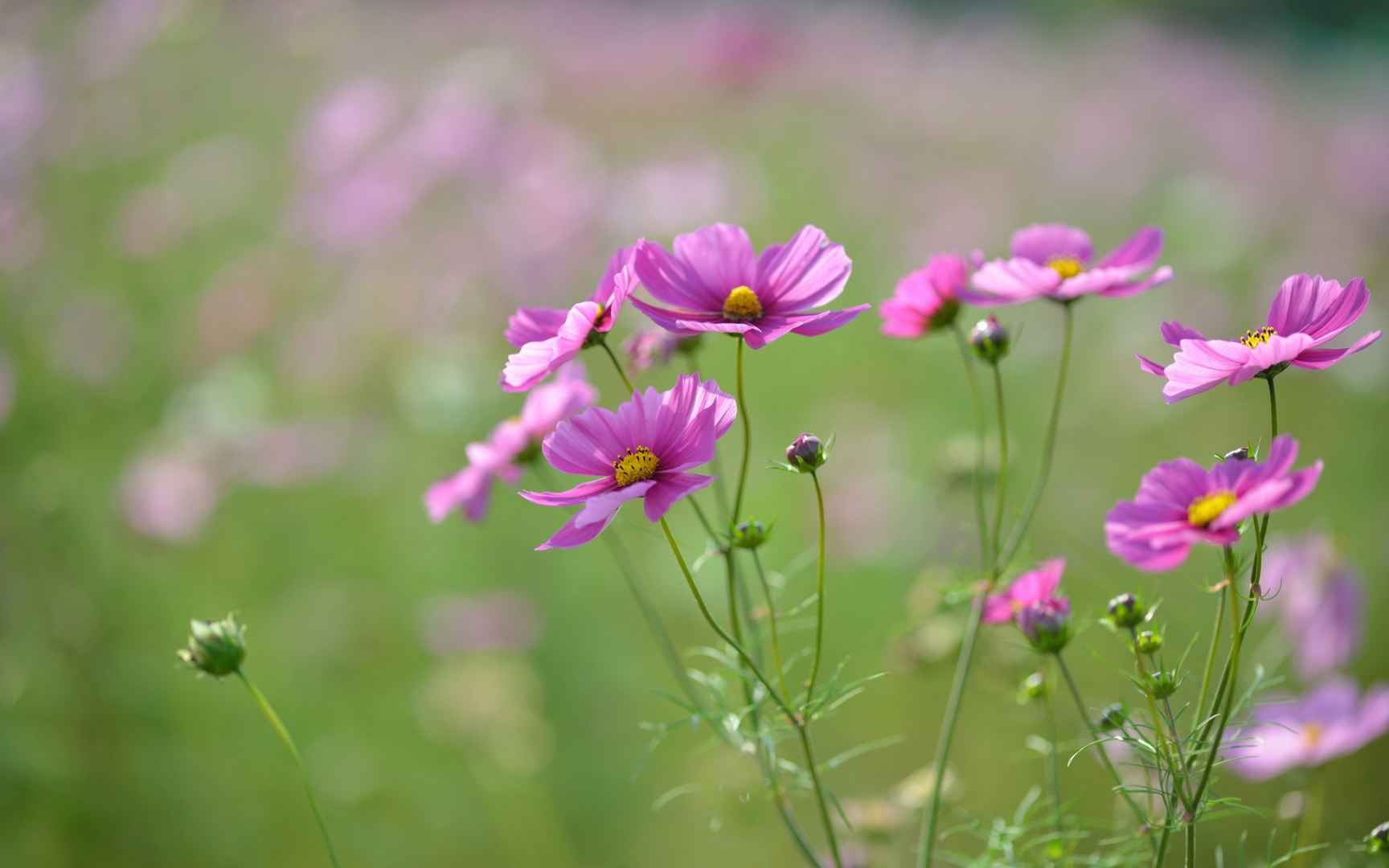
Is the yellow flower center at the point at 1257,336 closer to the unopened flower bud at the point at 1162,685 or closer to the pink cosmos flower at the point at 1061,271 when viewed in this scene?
the pink cosmos flower at the point at 1061,271

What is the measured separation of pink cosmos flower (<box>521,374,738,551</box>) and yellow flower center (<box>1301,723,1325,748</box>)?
0.62 meters

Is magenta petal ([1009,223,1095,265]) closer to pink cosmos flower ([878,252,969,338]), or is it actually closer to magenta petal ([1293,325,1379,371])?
pink cosmos flower ([878,252,969,338])

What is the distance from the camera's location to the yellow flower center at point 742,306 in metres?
0.67

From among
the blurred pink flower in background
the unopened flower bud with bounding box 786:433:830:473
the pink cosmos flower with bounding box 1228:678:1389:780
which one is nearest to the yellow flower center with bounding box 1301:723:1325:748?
the pink cosmos flower with bounding box 1228:678:1389:780

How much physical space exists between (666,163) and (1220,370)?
2.95 metres

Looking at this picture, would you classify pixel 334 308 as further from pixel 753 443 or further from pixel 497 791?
pixel 497 791

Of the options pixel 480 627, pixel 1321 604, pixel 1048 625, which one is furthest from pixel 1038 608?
pixel 480 627

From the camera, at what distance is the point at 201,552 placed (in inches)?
76.0

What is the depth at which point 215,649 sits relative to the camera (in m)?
0.65

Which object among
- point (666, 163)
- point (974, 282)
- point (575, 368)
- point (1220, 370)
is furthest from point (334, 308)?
point (1220, 370)

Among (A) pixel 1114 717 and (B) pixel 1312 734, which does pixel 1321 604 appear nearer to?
(B) pixel 1312 734

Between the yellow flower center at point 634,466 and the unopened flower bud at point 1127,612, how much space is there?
271mm

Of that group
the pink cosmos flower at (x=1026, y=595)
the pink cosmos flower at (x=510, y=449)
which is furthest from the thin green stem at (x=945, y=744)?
the pink cosmos flower at (x=510, y=449)

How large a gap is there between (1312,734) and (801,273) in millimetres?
619
